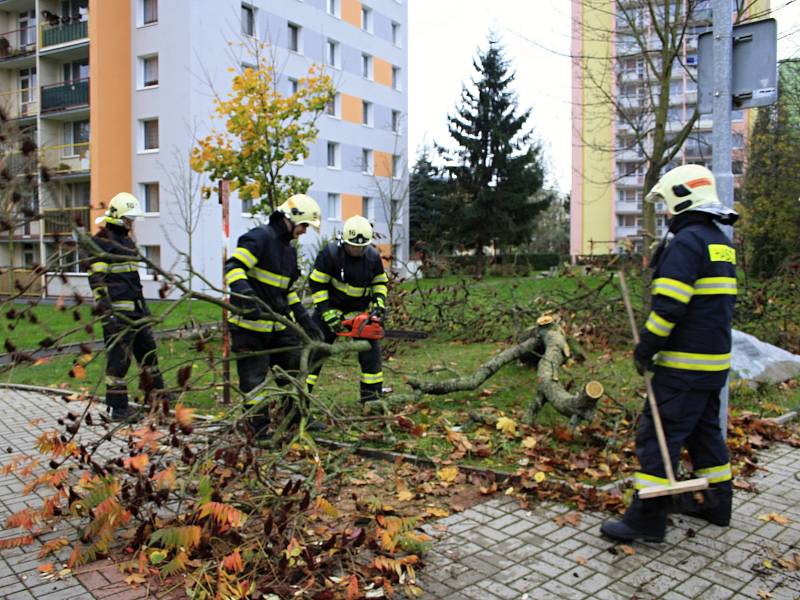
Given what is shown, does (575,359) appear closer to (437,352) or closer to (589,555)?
(437,352)

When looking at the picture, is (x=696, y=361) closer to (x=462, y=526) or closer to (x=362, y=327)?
(x=462, y=526)

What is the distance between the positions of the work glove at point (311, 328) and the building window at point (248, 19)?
85.4 ft

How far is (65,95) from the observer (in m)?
28.7

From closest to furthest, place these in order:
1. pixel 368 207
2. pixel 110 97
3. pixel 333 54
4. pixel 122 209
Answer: pixel 122 209, pixel 110 97, pixel 333 54, pixel 368 207

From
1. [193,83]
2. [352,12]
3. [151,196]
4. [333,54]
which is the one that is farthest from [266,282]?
[352,12]

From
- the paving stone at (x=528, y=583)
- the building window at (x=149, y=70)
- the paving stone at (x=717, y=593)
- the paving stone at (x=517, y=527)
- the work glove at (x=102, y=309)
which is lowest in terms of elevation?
the paving stone at (x=528, y=583)

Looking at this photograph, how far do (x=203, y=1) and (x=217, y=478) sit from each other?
26692 mm

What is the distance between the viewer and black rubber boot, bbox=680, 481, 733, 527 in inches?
154

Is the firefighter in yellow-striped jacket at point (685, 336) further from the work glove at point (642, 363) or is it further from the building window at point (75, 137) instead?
the building window at point (75, 137)

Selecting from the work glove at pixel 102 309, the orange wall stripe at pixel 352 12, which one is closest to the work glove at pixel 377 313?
the work glove at pixel 102 309

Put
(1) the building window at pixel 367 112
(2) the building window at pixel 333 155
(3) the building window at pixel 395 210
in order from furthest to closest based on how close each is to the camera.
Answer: (1) the building window at pixel 367 112 < (2) the building window at pixel 333 155 < (3) the building window at pixel 395 210

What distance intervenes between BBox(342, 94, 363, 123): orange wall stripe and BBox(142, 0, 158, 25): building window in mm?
10106

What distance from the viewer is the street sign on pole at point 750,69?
14.3ft

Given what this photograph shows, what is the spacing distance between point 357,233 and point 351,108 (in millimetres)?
30510
